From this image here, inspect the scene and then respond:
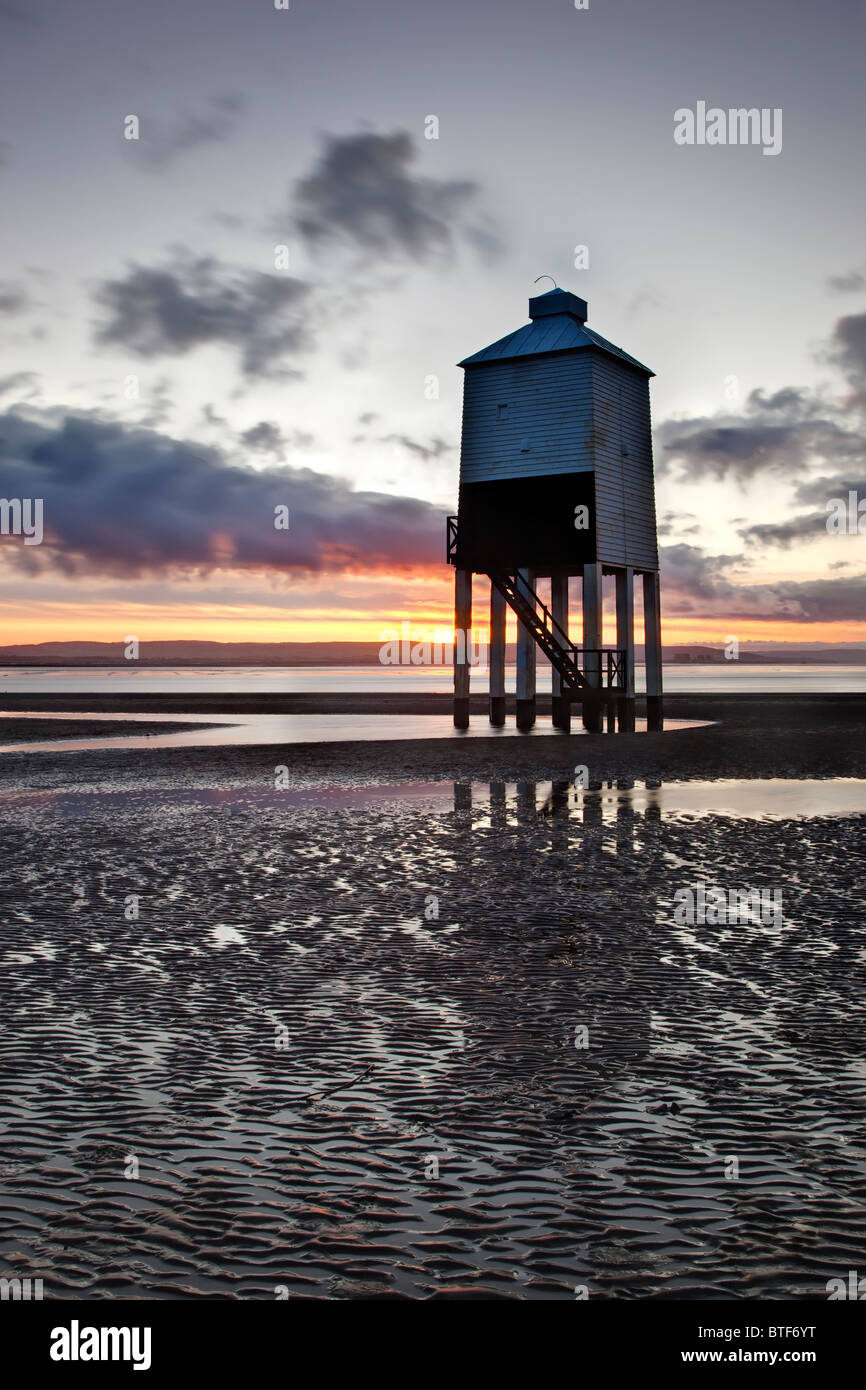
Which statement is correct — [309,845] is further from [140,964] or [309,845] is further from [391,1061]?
[391,1061]

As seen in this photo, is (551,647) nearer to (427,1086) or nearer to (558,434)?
(558,434)

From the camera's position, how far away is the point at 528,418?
35094 millimetres

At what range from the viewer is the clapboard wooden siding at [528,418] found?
3391cm

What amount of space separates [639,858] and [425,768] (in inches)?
483

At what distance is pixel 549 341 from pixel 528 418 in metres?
2.39

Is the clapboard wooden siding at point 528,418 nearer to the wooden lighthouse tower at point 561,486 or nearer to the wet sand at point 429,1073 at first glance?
the wooden lighthouse tower at point 561,486

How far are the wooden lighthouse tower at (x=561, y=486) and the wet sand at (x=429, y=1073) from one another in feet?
69.3

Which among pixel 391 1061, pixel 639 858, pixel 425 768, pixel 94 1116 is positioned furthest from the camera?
pixel 425 768

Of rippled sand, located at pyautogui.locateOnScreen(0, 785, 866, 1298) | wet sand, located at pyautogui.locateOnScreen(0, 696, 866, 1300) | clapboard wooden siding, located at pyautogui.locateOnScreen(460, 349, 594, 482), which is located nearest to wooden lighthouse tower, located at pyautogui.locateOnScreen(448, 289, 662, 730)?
clapboard wooden siding, located at pyautogui.locateOnScreen(460, 349, 594, 482)

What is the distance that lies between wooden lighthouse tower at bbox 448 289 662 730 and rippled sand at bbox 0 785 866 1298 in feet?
75.4

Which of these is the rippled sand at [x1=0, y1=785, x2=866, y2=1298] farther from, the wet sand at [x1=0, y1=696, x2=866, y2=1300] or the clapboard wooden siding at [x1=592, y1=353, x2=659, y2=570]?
the clapboard wooden siding at [x1=592, y1=353, x2=659, y2=570]

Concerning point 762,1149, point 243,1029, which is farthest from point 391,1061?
point 762,1149

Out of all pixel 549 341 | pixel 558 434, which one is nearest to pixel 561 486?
pixel 558 434

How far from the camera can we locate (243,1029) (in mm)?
7230
